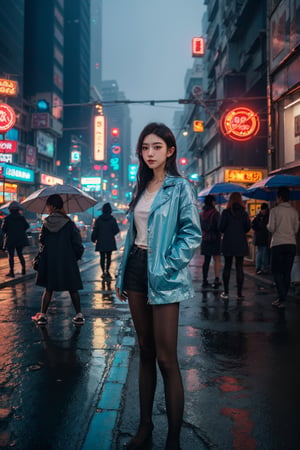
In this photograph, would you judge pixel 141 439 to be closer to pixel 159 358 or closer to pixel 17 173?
pixel 159 358

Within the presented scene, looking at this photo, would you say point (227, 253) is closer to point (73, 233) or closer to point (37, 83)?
point (73, 233)

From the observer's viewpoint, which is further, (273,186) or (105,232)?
(105,232)

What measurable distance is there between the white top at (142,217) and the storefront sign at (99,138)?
54645 millimetres

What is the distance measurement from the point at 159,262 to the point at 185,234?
9.9 inches

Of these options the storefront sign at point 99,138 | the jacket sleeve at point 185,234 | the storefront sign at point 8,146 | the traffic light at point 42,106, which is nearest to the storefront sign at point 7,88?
the storefront sign at point 8,146

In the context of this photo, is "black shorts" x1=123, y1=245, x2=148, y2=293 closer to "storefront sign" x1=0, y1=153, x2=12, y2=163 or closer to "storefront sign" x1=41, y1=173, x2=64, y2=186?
"storefront sign" x1=0, y1=153, x2=12, y2=163

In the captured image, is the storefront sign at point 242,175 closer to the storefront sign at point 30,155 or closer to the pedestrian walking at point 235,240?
the pedestrian walking at point 235,240

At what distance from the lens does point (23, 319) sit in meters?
6.97

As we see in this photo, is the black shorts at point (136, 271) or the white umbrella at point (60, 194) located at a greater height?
the white umbrella at point (60, 194)

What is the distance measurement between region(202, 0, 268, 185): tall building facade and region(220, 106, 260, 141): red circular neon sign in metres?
0.15

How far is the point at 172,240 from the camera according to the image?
268 cm

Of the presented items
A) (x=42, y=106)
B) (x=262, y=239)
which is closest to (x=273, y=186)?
(x=262, y=239)

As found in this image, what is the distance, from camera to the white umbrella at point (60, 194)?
24.5 ft

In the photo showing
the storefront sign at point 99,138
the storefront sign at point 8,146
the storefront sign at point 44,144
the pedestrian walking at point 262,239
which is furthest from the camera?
the storefront sign at point 99,138
